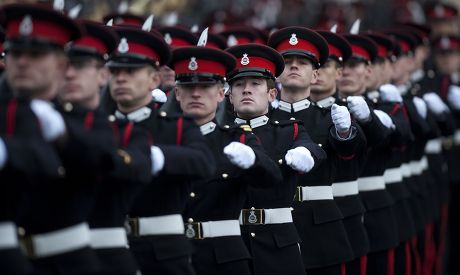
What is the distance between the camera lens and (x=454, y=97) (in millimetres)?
15023

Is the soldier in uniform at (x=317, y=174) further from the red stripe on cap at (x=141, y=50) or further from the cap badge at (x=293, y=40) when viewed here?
the red stripe on cap at (x=141, y=50)

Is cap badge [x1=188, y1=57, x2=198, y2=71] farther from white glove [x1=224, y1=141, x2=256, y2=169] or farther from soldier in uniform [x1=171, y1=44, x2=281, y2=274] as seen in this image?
white glove [x1=224, y1=141, x2=256, y2=169]

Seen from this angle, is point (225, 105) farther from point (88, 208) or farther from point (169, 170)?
point (88, 208)

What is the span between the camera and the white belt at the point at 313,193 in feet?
30.3

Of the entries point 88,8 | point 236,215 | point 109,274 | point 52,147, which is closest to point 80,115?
point 52,147

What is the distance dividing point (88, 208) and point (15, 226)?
0.45 meters

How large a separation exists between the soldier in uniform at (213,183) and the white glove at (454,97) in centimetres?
741

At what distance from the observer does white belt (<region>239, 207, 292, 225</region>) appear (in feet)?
27.6

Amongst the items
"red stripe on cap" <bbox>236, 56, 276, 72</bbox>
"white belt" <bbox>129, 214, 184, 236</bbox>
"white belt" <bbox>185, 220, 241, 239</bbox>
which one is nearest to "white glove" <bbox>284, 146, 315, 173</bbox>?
"white belt" <bbox>185, 220, 241, 239</bbox>

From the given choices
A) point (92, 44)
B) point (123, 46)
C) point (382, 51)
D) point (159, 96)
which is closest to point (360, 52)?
point (382, 51)

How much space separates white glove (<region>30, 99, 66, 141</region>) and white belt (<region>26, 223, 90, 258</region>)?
0.51 m

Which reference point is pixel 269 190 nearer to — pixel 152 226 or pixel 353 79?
pixel 152 226

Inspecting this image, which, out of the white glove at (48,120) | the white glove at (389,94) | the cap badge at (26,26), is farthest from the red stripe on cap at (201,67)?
the white glove at (389,94)

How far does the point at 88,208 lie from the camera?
6441 millimetres
